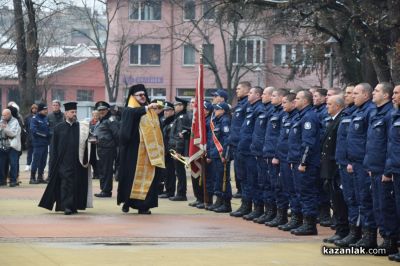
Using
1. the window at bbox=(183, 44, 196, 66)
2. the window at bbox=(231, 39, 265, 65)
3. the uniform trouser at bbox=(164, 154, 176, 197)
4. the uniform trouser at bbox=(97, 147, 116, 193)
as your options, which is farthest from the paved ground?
the window at bbox=(183, 44, 196, 66)

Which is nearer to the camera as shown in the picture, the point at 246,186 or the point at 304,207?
the point at 304,207

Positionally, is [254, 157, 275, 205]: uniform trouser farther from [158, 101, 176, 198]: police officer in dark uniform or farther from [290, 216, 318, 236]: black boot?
[158, 101, 176, 198]: police officer in dark uniform

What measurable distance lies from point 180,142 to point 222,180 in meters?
3.37

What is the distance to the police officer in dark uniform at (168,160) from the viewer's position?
23.9 meters

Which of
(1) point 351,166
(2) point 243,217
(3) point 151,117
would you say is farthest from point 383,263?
(3) point 151,117

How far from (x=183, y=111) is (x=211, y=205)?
3.45 meters

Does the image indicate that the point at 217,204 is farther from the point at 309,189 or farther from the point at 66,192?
the point at 309,189

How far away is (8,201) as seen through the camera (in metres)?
22.3

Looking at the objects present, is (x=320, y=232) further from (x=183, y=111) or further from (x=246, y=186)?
(x=183, y=111)

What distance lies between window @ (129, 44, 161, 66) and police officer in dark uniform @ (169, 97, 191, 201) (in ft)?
161

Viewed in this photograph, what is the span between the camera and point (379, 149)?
13.5 meters

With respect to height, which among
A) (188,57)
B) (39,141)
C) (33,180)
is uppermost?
(188,57)

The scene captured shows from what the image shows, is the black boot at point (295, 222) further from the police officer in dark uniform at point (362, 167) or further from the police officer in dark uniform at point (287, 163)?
the police officer in dark uniform at point (362, 167)

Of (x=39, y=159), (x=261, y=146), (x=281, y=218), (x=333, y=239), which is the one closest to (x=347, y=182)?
(x=333, y=239)
